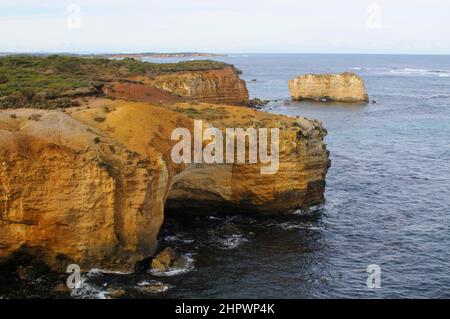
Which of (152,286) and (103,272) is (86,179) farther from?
(152,286)

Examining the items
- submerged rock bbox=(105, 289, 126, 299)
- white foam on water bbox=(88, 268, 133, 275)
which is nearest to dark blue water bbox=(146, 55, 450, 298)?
submerged rock bbox=(105, 289, 126, 299)

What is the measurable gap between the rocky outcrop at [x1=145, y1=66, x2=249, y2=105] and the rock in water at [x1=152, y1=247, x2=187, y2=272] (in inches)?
1739

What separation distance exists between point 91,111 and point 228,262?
13369 mm

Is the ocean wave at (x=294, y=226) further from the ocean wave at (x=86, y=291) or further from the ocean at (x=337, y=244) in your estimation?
the ocean wave at (x=86, y=291)

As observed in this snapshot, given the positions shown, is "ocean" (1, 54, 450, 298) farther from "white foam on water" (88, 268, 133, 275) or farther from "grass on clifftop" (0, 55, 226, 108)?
"grass on clifftop" (0, 55, 226, 108)

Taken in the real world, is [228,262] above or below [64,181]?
below

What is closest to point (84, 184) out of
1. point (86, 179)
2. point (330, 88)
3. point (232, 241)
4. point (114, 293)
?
point (86, 179)

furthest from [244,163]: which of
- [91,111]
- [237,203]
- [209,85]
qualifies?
[209,85]

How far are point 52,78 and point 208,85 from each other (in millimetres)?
38463

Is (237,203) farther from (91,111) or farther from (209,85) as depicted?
(209,85)

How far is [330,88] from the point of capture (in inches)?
4631

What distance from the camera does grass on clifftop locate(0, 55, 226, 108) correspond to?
129 ft
